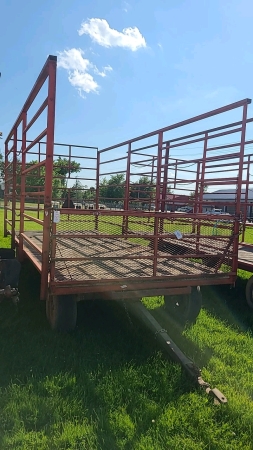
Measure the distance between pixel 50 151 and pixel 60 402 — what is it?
213 centimetres

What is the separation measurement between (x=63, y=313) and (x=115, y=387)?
1012 mm

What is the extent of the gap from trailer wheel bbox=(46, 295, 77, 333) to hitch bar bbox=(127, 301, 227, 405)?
2.41 ft

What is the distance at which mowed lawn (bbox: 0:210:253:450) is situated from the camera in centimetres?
240

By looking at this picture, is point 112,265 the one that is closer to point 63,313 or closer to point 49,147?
point 63,313

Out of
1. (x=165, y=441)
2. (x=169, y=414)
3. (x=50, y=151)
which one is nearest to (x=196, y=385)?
(x=169, y=414)

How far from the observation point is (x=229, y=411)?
2709mm

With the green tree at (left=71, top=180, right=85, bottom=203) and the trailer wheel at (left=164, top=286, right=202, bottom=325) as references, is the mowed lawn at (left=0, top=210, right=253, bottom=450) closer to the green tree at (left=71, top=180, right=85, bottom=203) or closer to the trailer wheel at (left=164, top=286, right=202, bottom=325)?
the trailer wheel at (left=164, top=286, right=202, bottom=325)

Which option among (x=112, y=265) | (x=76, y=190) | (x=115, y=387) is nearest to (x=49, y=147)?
(x=112, y=265)

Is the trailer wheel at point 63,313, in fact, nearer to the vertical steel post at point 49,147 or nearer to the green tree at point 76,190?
the vertical steel post at point 49,147

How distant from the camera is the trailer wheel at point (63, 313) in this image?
3.66m

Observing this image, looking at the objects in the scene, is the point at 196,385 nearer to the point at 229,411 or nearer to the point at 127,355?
the point at 229,411

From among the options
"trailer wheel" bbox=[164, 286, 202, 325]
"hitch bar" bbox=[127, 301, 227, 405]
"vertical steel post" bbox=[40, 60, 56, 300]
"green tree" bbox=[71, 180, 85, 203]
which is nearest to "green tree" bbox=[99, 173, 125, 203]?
"green tree" bbox=[71, 180, 85, 203]

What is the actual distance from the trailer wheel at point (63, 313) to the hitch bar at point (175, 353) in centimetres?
73

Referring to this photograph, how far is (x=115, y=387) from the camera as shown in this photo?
9.64 feet
